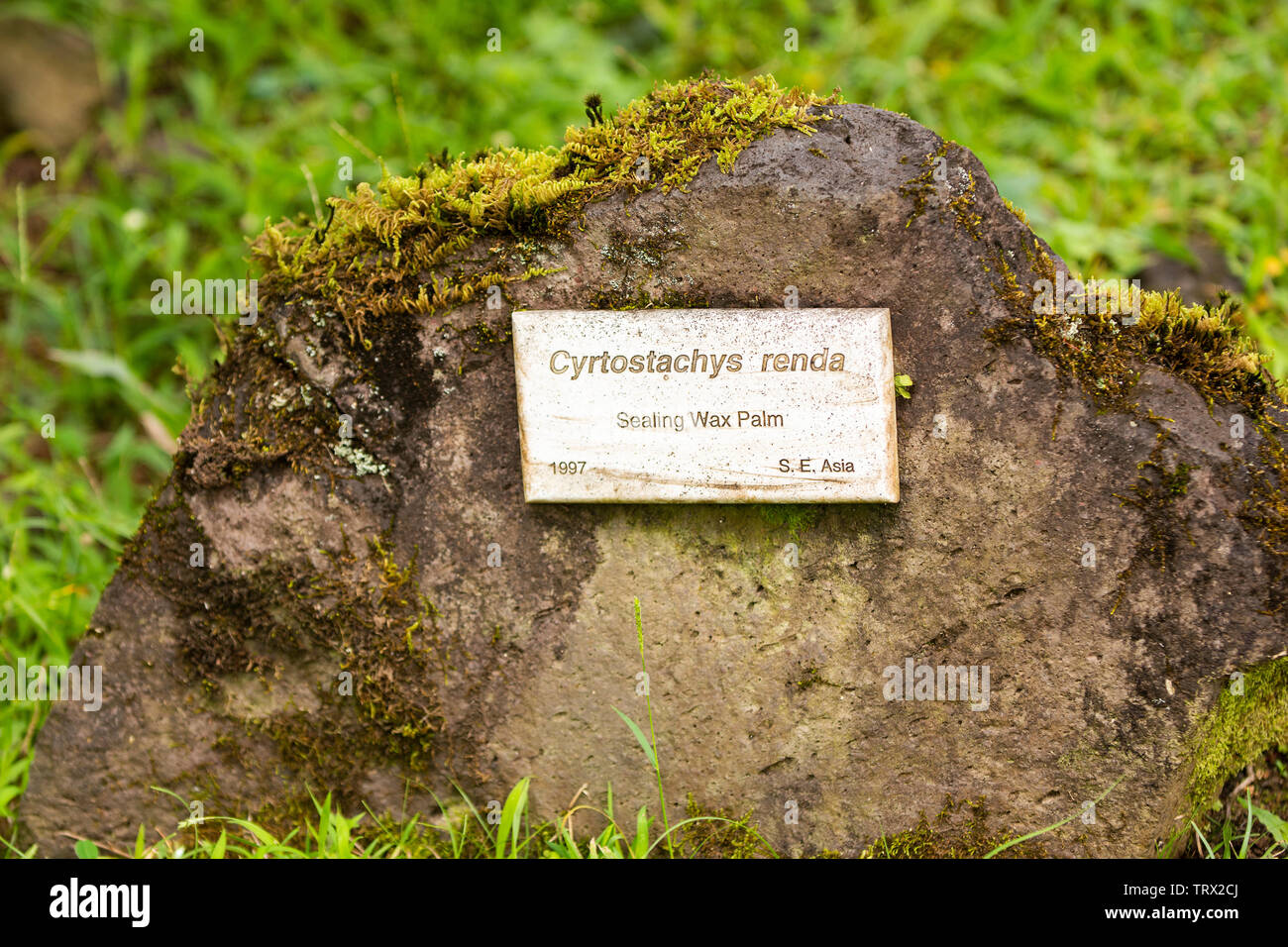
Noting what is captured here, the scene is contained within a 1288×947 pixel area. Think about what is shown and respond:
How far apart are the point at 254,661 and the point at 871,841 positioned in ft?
5.63

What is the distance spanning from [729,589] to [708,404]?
0.49 metres

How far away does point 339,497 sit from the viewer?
8.30 ft

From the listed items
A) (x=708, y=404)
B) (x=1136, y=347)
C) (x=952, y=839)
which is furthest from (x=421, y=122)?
(x=952, y=839)

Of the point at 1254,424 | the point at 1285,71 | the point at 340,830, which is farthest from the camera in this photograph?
the point at 1285,71

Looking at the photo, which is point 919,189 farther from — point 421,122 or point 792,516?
point 421,122

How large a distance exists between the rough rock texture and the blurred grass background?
5.47 ft

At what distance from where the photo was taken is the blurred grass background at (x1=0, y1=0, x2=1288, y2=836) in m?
4.36

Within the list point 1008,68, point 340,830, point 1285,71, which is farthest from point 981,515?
point 1285,71

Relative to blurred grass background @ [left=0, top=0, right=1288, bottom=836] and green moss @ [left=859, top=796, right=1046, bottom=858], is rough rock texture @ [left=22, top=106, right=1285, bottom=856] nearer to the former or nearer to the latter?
green moss @ [left=859, top=796, right=1046, bottom=858]

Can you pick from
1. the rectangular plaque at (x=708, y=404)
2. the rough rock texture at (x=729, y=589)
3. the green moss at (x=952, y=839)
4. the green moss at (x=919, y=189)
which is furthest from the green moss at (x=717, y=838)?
the green moss at (x=919, y=189)

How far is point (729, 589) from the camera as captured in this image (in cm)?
250

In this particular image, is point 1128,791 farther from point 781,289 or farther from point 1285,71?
point 1285,71

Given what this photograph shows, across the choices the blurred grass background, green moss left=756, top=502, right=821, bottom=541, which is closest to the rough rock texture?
green moss left=756, top=502, right=821, bottom=541

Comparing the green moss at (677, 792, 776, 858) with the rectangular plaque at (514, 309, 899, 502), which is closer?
the rectangular plaque at (514, 309, 899, 502)
